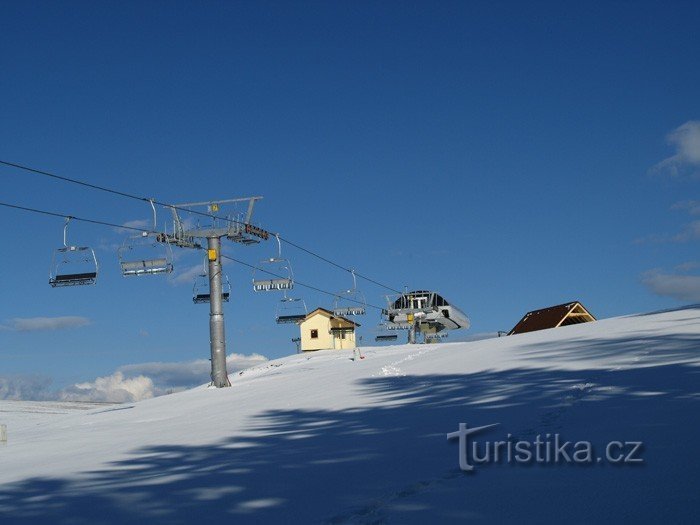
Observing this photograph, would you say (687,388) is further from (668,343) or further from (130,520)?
(130,520)

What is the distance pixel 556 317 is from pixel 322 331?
29.5 meters

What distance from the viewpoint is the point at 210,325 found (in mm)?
24781

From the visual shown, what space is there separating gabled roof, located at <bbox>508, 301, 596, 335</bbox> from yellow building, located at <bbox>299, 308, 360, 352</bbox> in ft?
75.8

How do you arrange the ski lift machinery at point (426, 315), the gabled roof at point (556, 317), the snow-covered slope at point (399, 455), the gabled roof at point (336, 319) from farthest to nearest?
the gabled roof at point (336, 319)
the ski lift machinery at point (426, 315)
the gabled roof at point (556, 317)
the snow-covered slope at point (399, 455)

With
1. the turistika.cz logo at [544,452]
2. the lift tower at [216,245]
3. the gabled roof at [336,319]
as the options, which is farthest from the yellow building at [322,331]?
the turistika.cz logo at [544,452]

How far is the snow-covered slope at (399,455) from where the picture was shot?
5594 mm

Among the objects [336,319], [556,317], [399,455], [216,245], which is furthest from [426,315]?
[399,455]

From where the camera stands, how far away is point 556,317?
42.9 meters

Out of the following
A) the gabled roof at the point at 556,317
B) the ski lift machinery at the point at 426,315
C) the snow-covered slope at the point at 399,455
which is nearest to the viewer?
the snow-covered slope at the point at 399,455

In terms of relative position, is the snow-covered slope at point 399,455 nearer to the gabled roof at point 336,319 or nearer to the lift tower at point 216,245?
the lift tower at point 216,245

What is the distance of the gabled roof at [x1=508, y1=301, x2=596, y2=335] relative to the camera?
42.4m

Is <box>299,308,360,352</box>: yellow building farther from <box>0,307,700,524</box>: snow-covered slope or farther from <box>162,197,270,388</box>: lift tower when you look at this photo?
<box>0,307,700,524</box>: snow-covered slope

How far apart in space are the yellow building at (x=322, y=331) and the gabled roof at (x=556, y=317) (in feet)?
75.8

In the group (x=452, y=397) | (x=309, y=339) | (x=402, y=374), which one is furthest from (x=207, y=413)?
(x=309, y=339)
